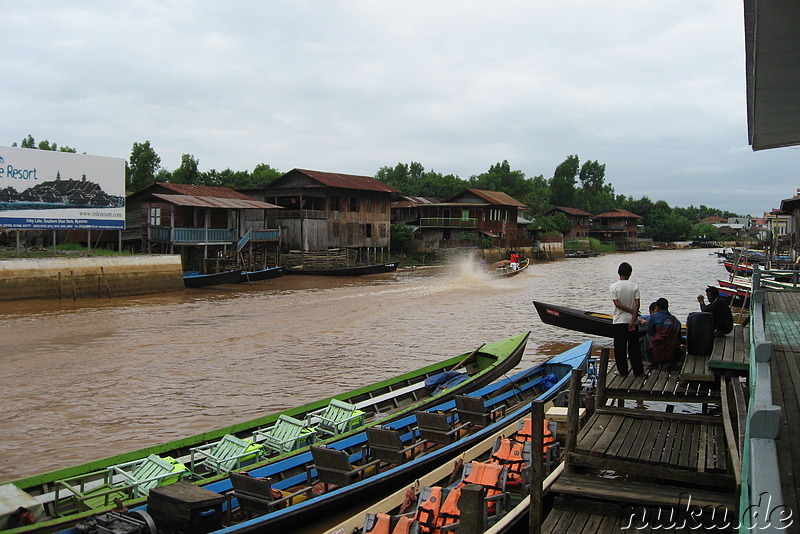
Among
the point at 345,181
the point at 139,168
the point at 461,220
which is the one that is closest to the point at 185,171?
the point at 139,168

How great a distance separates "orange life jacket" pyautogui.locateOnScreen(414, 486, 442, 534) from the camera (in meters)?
6.88

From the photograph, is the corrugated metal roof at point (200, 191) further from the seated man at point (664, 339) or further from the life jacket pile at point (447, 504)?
the seated man at point (664, 339)

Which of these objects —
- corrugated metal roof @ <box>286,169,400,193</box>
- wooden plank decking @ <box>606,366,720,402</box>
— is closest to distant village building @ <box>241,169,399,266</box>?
corrugated metal roof @ <box>286,169,400,193</box>

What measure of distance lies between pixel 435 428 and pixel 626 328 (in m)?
3.25

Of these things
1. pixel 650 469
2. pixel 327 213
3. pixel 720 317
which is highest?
pixel 327 213

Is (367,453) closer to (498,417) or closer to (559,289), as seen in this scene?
(498,417)

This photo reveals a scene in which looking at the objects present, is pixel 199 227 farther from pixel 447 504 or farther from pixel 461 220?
pixel 447 504

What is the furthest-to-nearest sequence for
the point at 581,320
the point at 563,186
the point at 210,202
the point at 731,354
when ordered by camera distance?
the point at 563,186 → the point at 210,202 → the point at 581,320 → the point at 731,354

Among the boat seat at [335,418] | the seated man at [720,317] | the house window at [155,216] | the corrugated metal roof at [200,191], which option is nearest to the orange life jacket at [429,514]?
the boat seat at [335,418]

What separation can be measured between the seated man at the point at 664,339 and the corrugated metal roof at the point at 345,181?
3602 cm

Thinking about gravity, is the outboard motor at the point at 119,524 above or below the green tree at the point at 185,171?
below

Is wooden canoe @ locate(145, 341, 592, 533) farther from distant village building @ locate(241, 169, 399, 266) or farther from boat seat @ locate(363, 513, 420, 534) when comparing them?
distant village building @ locate(241, 169, 399, 266)

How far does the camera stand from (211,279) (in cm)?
3419

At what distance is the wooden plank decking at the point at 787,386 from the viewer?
3492 mm
